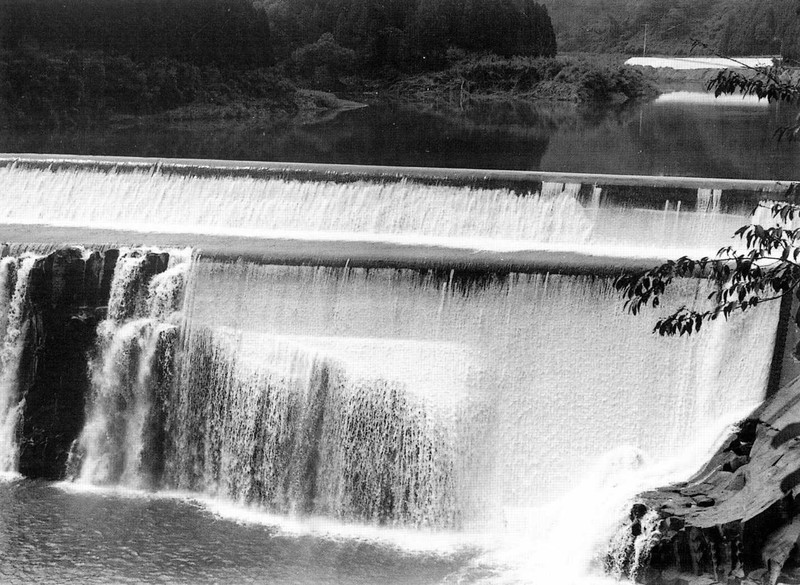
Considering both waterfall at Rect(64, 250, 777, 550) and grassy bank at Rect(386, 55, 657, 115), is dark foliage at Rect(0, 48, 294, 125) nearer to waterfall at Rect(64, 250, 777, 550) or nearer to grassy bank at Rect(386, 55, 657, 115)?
grassy bank at Rect(386, 55, 657, 115)

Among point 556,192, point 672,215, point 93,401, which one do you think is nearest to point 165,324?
point 93,401

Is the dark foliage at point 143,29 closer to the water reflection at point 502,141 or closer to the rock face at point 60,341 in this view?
the water reflection at point 502,141

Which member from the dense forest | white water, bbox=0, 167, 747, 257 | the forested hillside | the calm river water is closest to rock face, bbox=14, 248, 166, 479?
the calm river water

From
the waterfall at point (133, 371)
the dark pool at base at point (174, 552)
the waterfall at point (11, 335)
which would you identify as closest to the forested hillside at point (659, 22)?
the waterfall at point (133, 371)

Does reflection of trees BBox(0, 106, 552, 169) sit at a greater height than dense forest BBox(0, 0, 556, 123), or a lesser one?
Answer: lesser

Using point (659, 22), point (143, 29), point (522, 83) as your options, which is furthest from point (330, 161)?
point (659, 22)

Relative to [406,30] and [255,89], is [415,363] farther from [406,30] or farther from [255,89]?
[406,30]
